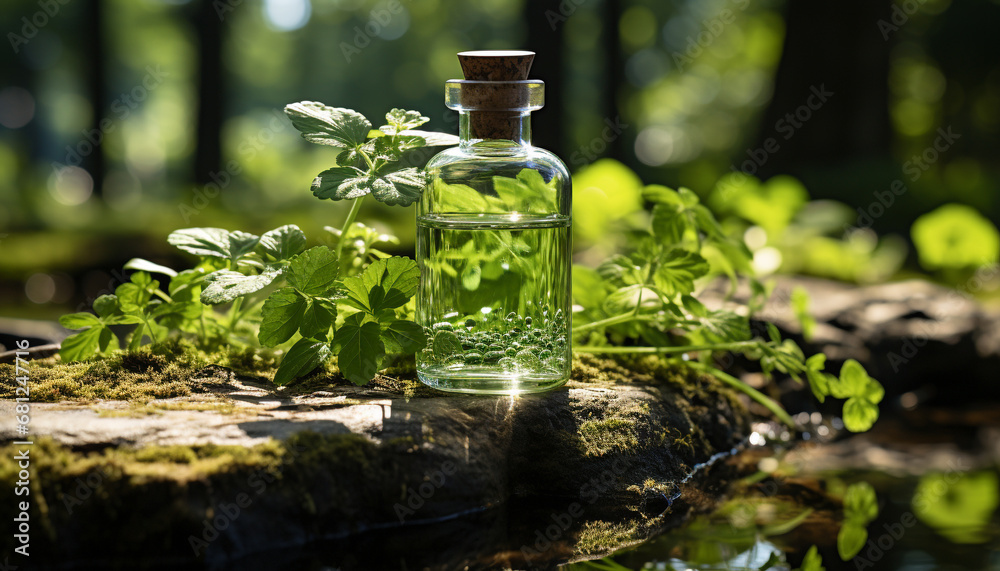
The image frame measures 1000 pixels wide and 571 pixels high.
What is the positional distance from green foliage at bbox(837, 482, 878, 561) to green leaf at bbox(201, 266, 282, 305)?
115 cm

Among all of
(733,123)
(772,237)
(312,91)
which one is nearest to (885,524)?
(772,237)

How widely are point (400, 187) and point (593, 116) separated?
21256 mm

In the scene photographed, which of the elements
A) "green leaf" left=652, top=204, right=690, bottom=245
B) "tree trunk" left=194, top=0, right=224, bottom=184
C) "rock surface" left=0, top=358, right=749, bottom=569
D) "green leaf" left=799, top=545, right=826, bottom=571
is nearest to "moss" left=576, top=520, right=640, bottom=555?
"rock surface" left=0, top=358, right=749, bottom=569

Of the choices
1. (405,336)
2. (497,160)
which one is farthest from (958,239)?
(405,336)

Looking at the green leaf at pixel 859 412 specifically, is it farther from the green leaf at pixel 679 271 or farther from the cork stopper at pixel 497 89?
the cork stopper at pixel 497 89

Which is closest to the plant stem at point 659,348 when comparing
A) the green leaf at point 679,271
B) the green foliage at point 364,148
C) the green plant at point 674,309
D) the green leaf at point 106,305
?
the green plant at point 674,309

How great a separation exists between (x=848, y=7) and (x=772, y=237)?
3.75m

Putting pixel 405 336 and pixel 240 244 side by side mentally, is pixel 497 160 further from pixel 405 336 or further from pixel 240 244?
pixel 240 244

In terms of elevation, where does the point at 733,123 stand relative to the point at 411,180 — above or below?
above

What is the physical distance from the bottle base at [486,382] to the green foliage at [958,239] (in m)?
2.47

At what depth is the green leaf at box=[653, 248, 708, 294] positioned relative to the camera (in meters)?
1.90

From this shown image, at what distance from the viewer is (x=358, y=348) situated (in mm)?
1586

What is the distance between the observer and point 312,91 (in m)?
30.8

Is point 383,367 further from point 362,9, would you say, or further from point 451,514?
point 362,9
